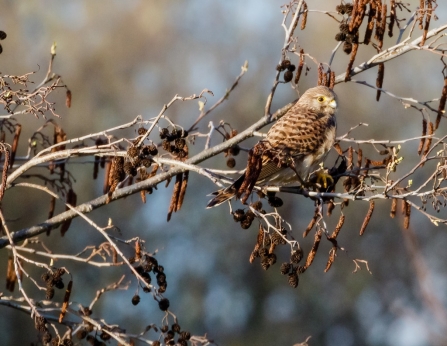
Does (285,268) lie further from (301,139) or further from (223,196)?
(301,139)

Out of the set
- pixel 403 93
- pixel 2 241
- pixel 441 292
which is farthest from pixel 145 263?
pixel 403 93

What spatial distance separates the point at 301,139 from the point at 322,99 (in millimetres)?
727

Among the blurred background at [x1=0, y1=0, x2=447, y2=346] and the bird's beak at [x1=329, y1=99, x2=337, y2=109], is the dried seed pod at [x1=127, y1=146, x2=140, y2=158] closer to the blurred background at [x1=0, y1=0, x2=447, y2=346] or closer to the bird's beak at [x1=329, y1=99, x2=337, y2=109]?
the bird's beak at [x1=329, y1=99, x2=337, y2=109]

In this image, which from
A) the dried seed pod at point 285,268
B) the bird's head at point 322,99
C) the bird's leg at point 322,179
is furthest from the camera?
the bird's head at point 322,99

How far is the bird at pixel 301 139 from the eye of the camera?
4086 millimetres

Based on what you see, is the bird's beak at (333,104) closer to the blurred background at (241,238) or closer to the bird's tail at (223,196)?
the bird's tail at (223,196)

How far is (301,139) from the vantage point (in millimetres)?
4629

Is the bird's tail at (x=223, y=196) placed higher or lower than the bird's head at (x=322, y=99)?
lower

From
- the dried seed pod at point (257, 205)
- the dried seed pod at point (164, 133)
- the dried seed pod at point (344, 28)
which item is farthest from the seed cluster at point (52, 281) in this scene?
the dried seed pod at point (344, 28)

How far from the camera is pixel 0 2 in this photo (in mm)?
14789

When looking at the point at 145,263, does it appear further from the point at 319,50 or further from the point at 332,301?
the point at 319,50

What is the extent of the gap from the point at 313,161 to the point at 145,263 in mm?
1616

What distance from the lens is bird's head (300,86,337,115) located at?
5227 millimetres

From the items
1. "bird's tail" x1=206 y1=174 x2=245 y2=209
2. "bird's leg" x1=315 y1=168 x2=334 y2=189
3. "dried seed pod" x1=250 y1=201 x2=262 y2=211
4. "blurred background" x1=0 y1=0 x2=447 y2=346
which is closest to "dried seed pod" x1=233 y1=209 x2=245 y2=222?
"dried seed pod" x1=250 y1=201 x2=262 y2=211
